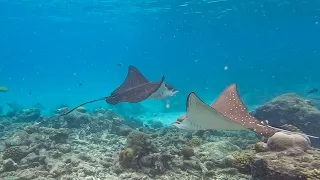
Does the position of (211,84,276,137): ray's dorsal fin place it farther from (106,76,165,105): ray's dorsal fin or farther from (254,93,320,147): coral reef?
(254,93,320,147): coral reef

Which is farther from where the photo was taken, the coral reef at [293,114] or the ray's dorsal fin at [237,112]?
the coral reef at [293,114]

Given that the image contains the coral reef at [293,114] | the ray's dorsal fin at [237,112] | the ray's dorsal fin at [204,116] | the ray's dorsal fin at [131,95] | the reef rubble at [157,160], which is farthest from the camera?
the coral reef at [293,114]

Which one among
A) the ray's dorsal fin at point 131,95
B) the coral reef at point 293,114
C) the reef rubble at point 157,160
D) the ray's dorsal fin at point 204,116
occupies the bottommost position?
the reef rubble at point 157,160

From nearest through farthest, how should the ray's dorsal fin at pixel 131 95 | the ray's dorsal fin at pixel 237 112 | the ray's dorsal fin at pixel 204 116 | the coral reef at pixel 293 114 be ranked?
the ray's dorsal fin at pixel 204 116 → the ray's dorsal fin at pixel 237 112 → the ray's dorsal fin at pixel 131 95 → the coral reef at pixel 293 114

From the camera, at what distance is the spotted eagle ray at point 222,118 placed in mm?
4598

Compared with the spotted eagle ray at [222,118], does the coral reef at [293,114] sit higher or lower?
higher

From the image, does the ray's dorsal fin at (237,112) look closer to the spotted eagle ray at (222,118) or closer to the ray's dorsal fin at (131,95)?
the spotted eagle ray at (222,118)

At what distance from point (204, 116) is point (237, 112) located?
124 centimetres

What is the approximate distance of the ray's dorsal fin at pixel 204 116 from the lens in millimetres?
4539

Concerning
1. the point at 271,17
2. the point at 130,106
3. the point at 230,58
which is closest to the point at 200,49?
the point at 230,58

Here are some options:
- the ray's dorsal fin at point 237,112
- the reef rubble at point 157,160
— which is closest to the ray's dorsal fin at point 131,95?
the reef rubble at point 157,160

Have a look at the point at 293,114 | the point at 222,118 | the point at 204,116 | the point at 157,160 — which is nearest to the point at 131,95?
the point at 157,160

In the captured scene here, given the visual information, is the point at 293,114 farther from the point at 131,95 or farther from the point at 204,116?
the point at 204,116

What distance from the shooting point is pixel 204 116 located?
4777 millimetres
